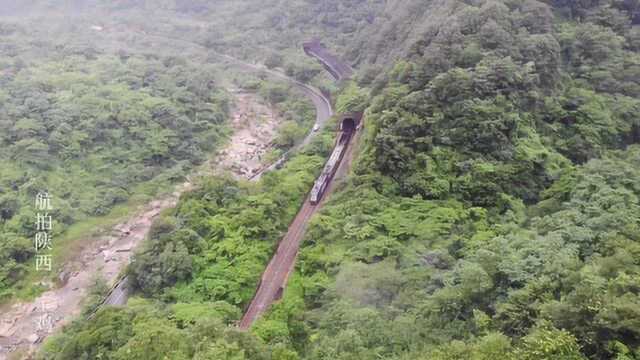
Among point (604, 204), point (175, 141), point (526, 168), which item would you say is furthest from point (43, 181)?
point (604, 204)

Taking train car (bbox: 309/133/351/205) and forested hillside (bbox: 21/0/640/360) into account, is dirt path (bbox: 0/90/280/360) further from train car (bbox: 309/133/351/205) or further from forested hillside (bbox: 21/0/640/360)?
train car (bbox: 309/133/351/205)

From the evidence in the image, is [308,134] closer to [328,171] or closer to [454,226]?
[328,171]

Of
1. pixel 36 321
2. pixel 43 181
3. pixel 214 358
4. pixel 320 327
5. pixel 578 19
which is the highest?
pixel 578 19

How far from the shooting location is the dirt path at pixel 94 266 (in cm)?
3178

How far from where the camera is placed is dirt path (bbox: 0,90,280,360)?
31781 millimetres

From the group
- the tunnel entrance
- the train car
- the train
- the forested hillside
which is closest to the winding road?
the forested hillside

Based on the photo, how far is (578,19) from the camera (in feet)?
128

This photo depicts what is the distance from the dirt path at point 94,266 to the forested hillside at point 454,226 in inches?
289

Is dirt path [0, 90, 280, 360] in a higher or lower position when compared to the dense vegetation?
lower

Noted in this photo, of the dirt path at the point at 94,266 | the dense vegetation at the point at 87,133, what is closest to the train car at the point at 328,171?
the dirt path at the point at 94,266

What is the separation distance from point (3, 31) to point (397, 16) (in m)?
51.9

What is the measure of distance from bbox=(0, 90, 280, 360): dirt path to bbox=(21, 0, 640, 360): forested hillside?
734cm

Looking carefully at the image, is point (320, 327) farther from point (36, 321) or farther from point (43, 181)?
point (43, 181)

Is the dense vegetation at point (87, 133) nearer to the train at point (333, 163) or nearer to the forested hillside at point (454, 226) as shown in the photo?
→ the forested hillside at point (454, 226)
